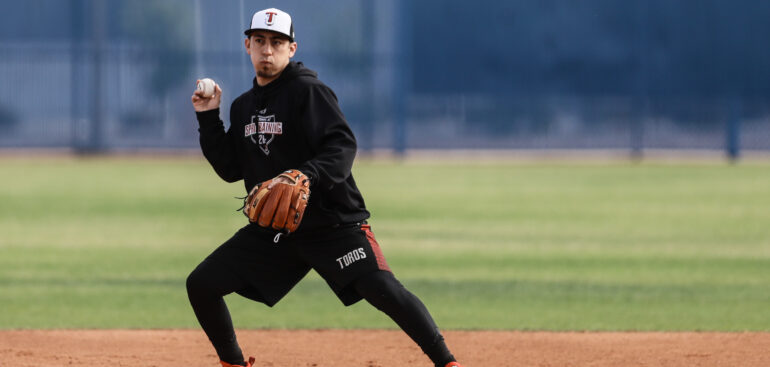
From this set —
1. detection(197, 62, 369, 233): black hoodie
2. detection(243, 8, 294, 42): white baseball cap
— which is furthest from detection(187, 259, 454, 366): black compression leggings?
detection(243, 8, 294, 42): white baseball cap

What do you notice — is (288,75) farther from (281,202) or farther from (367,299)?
(367,299)

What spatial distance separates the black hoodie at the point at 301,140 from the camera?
15.3ft

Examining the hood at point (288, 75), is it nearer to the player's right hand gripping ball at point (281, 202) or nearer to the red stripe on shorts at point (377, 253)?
the player's right hand gripping ball at point (281, 202)

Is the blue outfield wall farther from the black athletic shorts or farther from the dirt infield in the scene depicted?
the black athletic shorts

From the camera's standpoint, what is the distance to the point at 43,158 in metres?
26.7

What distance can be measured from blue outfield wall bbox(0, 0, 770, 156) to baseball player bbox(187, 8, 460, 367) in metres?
21.9

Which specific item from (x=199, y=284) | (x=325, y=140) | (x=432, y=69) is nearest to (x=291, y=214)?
(x=325, y=140)

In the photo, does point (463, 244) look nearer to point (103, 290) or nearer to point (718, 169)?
point (103, 290)

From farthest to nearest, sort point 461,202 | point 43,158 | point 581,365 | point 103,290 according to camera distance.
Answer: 1. point 43,158
2. point 461,202
3. point 103,290
4. point 581,365

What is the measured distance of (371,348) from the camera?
20.9ft

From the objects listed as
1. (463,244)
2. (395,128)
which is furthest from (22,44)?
(463,244)

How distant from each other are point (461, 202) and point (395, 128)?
10.9 metres

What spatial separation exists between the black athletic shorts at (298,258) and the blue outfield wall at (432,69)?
862 inches

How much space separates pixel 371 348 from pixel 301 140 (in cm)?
188
